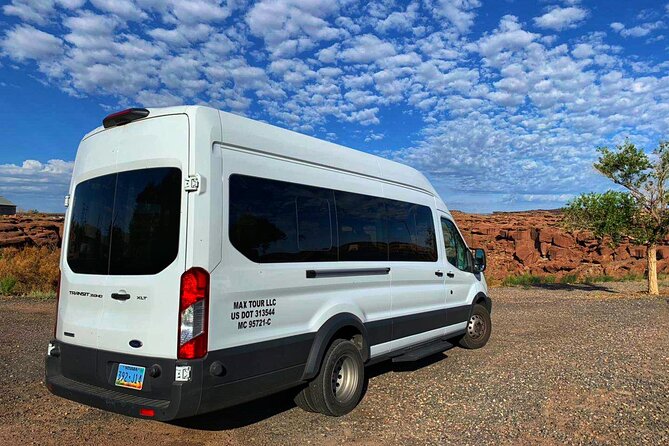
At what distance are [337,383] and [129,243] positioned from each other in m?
2.55

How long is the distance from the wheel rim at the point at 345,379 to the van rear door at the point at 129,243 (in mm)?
2063

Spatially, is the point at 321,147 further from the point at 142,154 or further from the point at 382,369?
the point at 382,369

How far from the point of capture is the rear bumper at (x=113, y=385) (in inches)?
157

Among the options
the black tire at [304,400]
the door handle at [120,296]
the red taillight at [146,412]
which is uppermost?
the door handle at [120,296]

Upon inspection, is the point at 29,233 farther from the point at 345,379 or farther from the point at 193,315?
the point at 193,315

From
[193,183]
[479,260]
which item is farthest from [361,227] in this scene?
[479,260]

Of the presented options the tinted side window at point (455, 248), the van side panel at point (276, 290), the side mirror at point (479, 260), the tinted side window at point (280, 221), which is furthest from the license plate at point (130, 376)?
the side mirror at point (479, 260)

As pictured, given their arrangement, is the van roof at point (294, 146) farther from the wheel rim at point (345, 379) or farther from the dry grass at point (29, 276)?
the dry grass at point (29, 276)

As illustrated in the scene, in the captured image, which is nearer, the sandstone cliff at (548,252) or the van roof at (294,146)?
the van roof at (294,146)

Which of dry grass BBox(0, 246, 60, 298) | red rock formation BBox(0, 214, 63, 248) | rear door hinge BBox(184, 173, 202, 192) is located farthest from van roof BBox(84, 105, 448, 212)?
red rock formation BBox(0, 214, 63, 248)

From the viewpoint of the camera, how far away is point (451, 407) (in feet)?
18.8

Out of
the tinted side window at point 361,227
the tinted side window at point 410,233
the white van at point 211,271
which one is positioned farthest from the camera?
the tinted side window at point 410,233

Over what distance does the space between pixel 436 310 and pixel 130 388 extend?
4292 millimetres

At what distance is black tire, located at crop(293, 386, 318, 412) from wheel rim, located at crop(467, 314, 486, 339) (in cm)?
394
